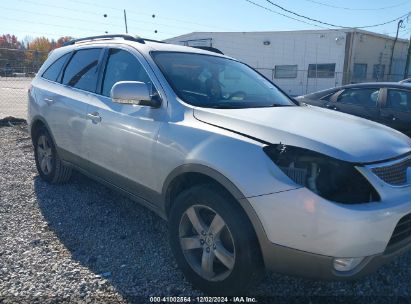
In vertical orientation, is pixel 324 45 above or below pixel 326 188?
above

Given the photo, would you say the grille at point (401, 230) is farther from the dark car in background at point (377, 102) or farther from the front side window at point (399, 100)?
the front side window at point (399, 100)

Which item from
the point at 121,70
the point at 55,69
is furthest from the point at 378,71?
the point at 121,70

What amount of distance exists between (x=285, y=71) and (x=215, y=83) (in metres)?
23.4

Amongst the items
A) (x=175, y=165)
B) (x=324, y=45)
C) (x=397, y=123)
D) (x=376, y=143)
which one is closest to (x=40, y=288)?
(x=175, y=165)

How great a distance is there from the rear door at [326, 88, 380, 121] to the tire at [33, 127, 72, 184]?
16.4ft

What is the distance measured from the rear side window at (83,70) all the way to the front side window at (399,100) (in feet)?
16.9

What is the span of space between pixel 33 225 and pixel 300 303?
107 inches

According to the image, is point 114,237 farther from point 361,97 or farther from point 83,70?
point 361,97

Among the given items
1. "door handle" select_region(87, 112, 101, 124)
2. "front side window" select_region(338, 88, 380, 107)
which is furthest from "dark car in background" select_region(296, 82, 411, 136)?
"door handle" select_region(87, 112, 101, 124)

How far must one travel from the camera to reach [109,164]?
3.50m

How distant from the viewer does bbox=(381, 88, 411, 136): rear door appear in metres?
6.27

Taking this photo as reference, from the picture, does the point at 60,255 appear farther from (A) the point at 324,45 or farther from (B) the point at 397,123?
(A) the point at 324,45

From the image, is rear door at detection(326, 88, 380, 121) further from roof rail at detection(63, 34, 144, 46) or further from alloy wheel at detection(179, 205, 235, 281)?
alloy wheel at detection(179, 205, 235, 281)

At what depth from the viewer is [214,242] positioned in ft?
8.45
